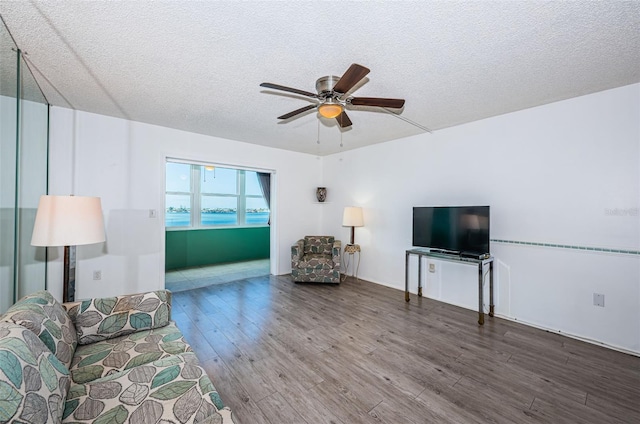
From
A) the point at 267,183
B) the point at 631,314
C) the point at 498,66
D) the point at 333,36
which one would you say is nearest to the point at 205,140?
the point at 267,183

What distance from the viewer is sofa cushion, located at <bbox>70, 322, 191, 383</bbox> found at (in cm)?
147

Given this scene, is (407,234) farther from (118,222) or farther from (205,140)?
(118,222)

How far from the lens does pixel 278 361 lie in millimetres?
2303

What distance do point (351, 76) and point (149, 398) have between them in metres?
2.16

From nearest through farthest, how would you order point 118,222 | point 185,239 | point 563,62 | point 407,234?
point 563,62 → point 118,222 → point 407,234 → point 185,239

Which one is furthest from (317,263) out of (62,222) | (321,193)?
(62,222)

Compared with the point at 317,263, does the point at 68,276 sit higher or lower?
higher

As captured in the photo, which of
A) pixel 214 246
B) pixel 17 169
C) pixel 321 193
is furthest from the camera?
pixel 214 246

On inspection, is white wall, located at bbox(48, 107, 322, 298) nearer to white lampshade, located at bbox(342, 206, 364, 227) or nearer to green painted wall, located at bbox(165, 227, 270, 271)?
green painted wall, located at bbox(165, 227, 270, 271)

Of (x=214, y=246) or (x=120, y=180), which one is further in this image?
(x=214, y=246)

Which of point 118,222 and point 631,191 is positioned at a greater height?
point 631,191

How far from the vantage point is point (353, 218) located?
4629 mm

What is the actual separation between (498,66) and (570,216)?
1.85 meters

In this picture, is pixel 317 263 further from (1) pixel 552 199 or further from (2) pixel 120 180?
(1) pixel 552 199
